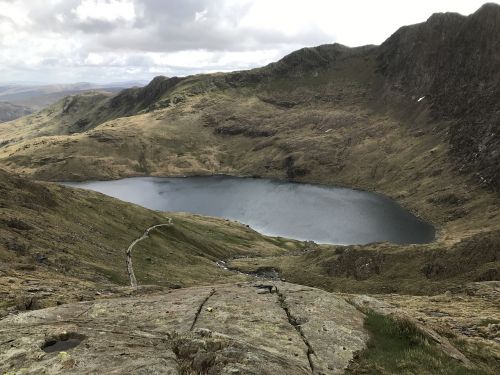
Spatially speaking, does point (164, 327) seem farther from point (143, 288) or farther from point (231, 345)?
point (143, 288)

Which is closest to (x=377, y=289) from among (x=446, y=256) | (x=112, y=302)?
(x=446, y=256)

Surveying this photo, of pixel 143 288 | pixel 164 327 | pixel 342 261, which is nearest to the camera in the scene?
pixel 164 327

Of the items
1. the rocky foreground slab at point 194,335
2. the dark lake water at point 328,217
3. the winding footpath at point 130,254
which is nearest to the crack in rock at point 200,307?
the rocky foreground slab at point 194,335

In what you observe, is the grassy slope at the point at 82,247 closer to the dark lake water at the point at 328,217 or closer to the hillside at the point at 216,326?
the hillside at the point at 216,326

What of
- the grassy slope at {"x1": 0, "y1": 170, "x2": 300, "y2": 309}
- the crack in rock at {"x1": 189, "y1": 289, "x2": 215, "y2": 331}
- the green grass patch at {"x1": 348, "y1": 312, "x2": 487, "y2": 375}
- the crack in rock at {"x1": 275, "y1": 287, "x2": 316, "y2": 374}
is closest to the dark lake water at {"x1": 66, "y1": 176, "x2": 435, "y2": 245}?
the grassy slope at {"x1": 0, "y1": 170, "x2": 300, "y2": 309}

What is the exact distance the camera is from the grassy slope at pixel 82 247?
129 feet

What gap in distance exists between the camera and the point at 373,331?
22969 mm

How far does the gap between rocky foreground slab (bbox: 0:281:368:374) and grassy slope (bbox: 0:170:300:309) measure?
Answer: 888cm

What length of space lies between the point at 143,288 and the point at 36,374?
67.0ft

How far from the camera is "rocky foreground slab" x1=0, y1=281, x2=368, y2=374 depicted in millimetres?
16203

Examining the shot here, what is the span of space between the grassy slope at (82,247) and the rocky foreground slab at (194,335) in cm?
888

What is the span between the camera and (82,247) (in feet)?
199

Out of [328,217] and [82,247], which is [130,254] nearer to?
[82,247]

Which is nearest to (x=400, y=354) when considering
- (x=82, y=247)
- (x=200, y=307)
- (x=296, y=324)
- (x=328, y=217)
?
(x=296, y=324)
